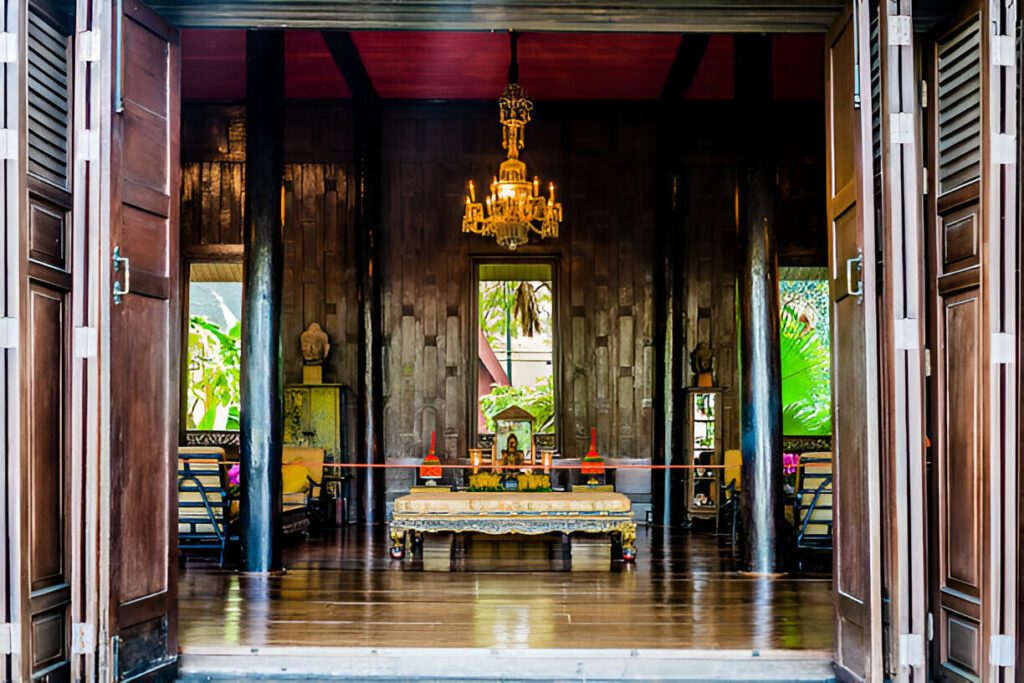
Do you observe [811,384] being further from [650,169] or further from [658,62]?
[658,62]

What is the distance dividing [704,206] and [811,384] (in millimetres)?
Result: 2376

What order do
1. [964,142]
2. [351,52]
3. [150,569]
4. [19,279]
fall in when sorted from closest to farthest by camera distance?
[19,279]
[964,142]
[150,569]
[351,52]

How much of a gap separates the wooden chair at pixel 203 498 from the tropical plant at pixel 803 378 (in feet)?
21.1

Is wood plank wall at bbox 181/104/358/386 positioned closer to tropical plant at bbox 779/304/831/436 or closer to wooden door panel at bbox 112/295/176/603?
tropical plant at bbox 779/304/831/436

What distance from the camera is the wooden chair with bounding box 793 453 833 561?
24.7ft

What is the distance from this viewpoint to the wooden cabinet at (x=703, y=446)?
10.3 m

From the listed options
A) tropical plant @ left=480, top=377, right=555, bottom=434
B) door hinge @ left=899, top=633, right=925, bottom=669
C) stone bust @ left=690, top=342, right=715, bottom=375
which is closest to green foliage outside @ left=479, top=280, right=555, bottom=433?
tropical plant @ left=480, top=377, right=555, bottom=434

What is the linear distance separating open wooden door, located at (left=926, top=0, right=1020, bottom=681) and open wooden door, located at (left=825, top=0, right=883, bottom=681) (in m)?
0.29

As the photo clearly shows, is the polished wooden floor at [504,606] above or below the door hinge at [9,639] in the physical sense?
below

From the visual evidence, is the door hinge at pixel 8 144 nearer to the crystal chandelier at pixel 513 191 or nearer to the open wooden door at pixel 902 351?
the open wooden door at pixel 902 351

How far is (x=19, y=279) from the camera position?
145 inches

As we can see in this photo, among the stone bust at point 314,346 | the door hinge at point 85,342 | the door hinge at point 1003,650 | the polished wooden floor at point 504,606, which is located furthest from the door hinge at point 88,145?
the stone bust at point 314,346

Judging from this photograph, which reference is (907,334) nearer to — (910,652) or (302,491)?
(910,652)

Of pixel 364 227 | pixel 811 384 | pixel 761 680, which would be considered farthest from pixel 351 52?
pixel 761 680
